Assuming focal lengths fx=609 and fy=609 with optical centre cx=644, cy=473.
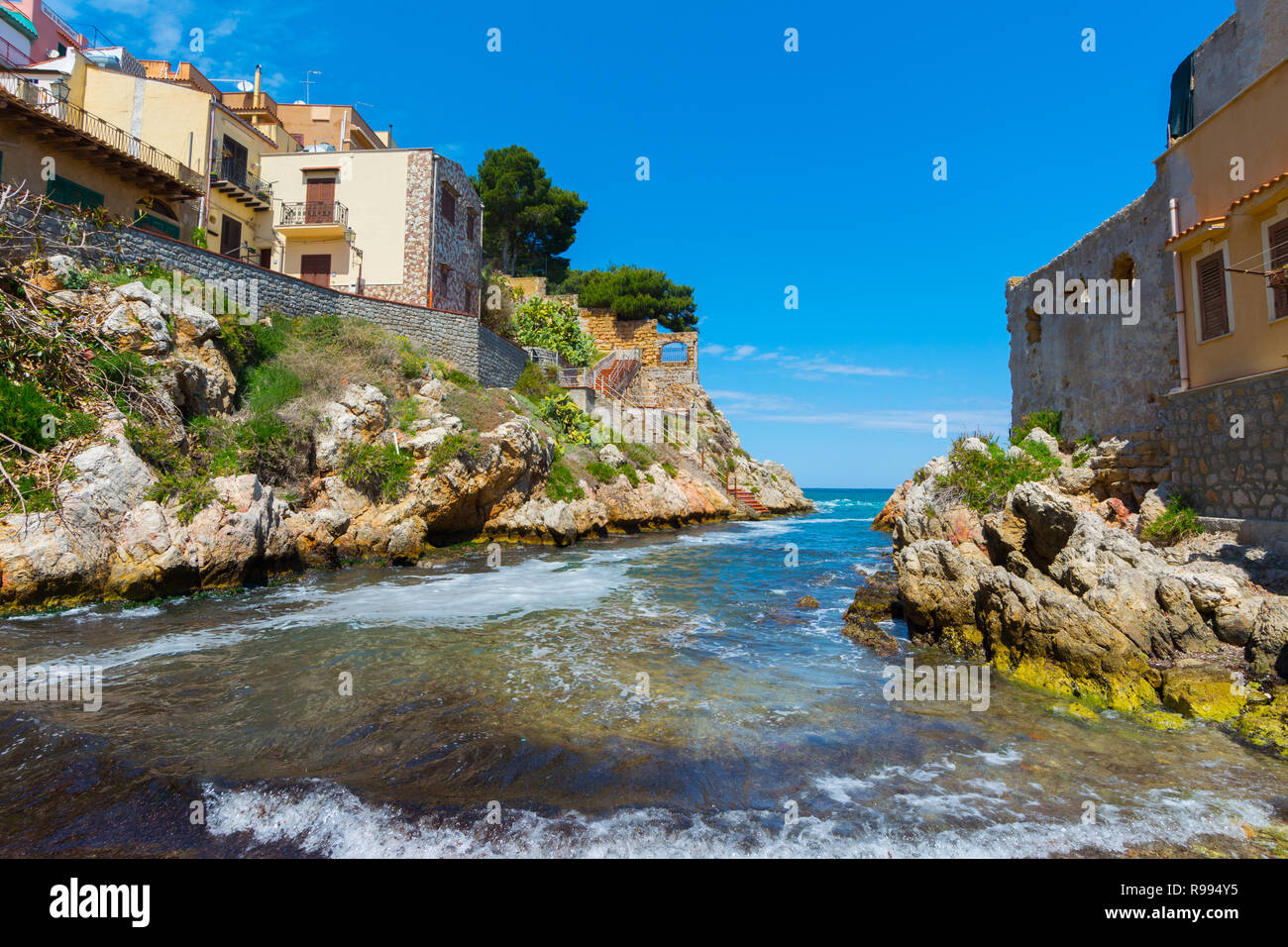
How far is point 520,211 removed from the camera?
4753 centimetres

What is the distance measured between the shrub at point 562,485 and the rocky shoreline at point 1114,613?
41.7 feet

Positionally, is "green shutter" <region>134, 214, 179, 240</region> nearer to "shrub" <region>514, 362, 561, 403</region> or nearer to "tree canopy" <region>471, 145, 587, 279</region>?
"shrub" <region>514, 362, 561, 403</region>

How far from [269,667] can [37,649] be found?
311cm

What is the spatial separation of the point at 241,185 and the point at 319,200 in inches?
112

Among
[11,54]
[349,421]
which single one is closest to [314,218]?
[349,421]

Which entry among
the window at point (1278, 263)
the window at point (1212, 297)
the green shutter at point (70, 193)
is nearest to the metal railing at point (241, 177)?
the green shutter at point (70, 193)

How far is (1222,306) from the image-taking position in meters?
10.1

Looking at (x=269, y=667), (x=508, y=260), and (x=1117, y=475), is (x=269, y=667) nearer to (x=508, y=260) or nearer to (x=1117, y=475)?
(x=1117, y=475)

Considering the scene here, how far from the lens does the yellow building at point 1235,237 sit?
9078 millimetres

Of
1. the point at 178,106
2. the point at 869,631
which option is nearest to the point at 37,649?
the point at 869,631

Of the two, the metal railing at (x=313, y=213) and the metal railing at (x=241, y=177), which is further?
the metal railing at (x=313, y=213)

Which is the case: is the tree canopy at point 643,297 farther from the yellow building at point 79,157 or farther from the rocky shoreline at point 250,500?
the yellow building at point 79,157

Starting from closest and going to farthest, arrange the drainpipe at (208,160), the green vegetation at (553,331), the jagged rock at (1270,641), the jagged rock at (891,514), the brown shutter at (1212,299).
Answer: the jagged rock at (1270,641), the brown shutter at (1212,299), the drainpipe at (208,160), the jagged rock at (891,514), the green vegetation at (553,331)

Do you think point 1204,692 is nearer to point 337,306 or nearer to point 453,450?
point 453,450
